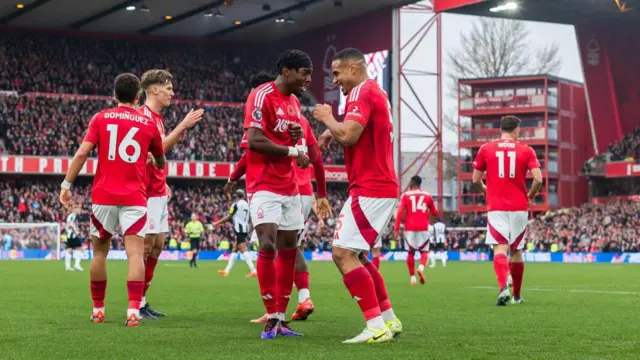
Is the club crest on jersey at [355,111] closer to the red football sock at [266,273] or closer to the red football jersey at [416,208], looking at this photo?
the red football sock at [266,273]

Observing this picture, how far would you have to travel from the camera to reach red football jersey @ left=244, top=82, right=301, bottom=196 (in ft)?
29.5

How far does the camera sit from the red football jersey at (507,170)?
43.8ft

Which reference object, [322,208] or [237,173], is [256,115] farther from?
[237,173]

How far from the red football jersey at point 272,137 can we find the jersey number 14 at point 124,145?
1150 millimetres

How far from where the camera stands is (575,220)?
52469 millimetres

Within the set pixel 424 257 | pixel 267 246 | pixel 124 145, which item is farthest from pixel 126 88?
pixel 424 257

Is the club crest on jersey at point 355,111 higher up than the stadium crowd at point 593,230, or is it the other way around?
the club crest on jersey at point 355,111

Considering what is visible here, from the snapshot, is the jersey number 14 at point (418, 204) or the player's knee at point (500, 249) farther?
the jersey number 14 at point (418, 204)

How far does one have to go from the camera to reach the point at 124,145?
9.63 meters

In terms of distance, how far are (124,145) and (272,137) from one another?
1471mm

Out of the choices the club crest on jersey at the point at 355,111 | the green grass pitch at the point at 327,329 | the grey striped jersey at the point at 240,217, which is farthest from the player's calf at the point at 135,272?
the grey striped jersey at the point at 240,217

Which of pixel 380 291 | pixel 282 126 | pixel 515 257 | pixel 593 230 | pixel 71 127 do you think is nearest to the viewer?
pixel 380 291

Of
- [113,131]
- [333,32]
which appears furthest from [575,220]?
[113,131]

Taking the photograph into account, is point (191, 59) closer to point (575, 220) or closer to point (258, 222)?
point (575, 220)
